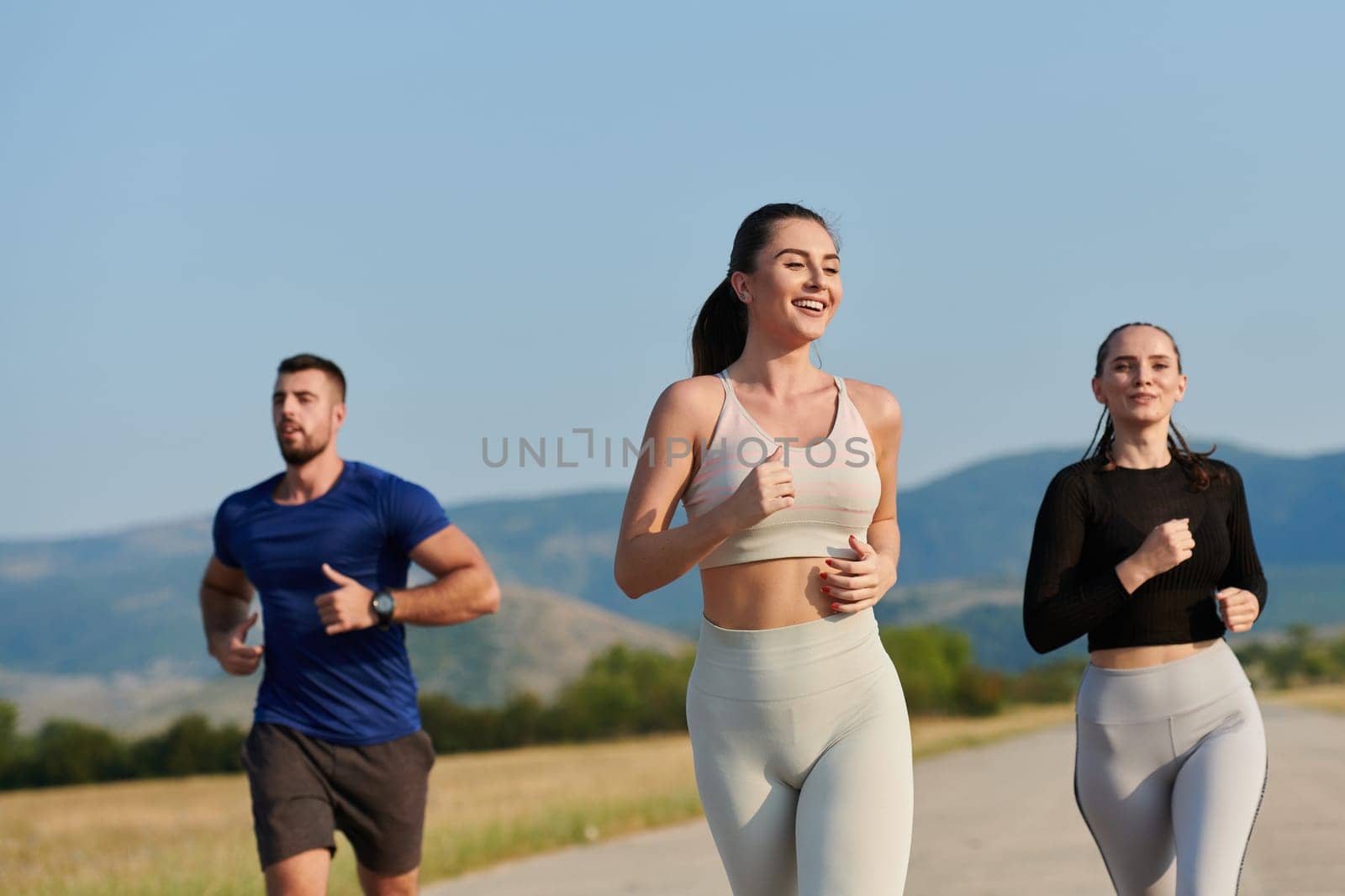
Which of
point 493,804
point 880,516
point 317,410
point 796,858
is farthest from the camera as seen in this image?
point 493,804

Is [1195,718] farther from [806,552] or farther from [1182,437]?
[806,552]

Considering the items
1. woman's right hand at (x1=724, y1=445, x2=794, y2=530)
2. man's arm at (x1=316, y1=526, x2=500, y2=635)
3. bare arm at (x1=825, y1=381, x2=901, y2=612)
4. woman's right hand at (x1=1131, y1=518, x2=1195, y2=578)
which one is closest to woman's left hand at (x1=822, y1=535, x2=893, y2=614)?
bare arm at (x1=825, y1=381, x2=901, y2=612)

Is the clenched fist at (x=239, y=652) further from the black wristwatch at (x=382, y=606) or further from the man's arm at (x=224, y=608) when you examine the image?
the black wristwatch at (x=382, y=606)

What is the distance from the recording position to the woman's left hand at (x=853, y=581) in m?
4.90

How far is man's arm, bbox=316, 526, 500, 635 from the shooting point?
6855 millimetres

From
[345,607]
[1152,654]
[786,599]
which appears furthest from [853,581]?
[345,607]

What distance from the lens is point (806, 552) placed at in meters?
4.96

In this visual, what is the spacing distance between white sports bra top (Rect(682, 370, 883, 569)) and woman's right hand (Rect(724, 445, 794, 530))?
176mm

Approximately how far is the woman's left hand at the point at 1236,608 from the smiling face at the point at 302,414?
11.9 ft

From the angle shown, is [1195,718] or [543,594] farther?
[543,594]

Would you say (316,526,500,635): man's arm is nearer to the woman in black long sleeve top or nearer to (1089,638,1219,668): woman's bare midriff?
the woman in black long sleeve top

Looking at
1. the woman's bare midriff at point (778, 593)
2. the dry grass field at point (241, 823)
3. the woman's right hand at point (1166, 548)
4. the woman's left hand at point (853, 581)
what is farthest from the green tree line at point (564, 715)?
the woman's left hand at point (853, 581)

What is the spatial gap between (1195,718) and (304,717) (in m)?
3.45

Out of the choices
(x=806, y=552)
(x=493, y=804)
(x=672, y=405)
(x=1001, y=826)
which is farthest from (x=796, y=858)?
(x=493, y=804)
